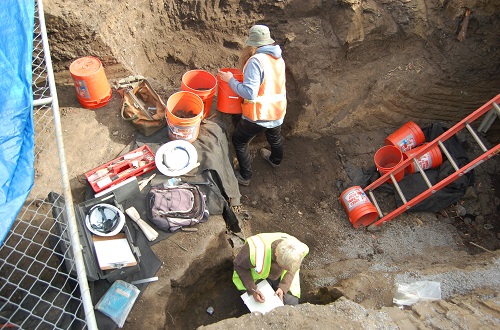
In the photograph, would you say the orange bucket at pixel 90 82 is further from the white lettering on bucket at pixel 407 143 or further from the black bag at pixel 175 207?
the white lettering on bucket at pixel 407 143

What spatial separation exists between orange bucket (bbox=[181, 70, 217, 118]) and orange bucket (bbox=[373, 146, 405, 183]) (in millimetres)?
2580

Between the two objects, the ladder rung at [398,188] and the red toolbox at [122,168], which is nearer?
the red toolbox at [122,168]

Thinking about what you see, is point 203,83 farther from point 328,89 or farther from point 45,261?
point 45,261

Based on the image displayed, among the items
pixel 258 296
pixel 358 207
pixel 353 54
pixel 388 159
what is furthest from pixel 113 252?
pixel 353 54

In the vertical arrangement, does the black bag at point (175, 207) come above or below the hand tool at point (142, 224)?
above

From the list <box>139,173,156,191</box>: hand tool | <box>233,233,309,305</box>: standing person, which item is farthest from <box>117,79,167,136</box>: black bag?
<box>233,233,309,305</box>: standing person

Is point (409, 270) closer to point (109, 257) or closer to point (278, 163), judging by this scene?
point (278, 163)

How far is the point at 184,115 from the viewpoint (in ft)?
18.1

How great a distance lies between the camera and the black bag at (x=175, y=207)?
4.64m

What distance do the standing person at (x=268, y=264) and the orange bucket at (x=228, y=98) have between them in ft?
6.35

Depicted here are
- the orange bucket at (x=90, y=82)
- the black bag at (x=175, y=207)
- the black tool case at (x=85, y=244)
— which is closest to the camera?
the black tool case at (x=85, y=244)

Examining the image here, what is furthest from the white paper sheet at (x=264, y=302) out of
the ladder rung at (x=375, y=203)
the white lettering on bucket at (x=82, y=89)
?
the white lettering on bucket at (x=82, y=89)

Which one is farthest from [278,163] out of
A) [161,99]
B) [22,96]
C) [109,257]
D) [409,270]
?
[22,96]

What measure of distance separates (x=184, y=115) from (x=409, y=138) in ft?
11.0
